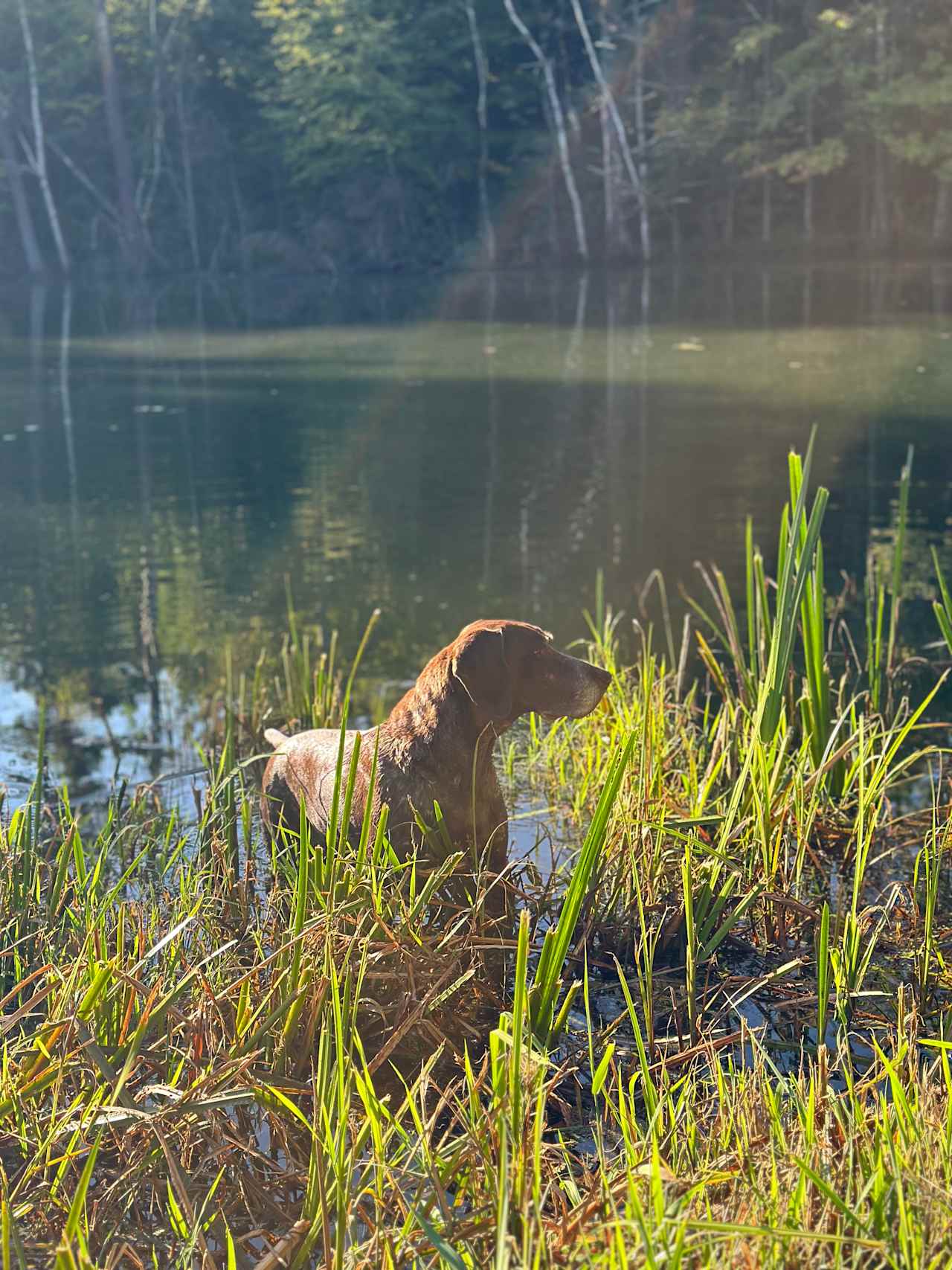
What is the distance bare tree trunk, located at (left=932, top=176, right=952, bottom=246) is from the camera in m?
31.7

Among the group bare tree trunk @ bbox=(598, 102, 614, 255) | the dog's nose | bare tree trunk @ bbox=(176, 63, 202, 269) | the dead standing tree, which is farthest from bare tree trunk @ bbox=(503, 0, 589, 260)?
the dog's nose

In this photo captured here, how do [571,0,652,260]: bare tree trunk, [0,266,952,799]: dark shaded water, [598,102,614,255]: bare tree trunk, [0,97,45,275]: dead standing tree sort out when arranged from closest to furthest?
[0,266,952,799]: dark shaded water
[571,0,652,260]: bare tree trunk
[598,102,614,255]: bare tree trunk
[0,97,45,275]: dead standing tree

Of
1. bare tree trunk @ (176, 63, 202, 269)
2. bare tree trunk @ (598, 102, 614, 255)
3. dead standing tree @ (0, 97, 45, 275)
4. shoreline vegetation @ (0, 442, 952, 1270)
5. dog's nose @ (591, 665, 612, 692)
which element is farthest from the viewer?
bare tree trunk @ (176, 63, 202, 269)

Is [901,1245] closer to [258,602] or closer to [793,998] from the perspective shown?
[793,998]

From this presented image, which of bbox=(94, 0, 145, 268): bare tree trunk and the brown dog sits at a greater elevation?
bbox=(94, 0, 145, 268): bare tree trunk

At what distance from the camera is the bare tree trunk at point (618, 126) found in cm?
3125

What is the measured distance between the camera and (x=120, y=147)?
3959cm

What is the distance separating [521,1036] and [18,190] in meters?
42.5

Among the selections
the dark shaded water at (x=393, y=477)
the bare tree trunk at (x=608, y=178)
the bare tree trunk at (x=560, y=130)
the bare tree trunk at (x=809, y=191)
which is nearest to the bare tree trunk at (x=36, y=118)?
the bare tree trunk at (x=560, y=130)

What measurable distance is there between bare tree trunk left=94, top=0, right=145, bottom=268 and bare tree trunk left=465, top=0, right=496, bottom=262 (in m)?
10.7

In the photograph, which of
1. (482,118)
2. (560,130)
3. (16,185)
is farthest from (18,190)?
(560,130)

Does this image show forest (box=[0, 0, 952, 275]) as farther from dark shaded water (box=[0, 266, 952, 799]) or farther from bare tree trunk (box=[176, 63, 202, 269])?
dark shaded water (box=[0, 266, 952, 799])

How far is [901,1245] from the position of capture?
178cm

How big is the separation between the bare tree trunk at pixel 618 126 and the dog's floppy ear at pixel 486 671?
3058 cm
